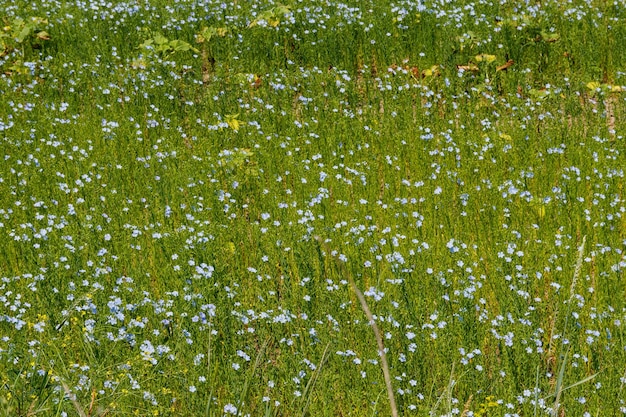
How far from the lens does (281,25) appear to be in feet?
32.6

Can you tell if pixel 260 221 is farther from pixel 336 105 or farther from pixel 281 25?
pixel 281 25

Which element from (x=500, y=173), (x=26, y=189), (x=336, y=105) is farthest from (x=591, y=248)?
(x=26, y=189)

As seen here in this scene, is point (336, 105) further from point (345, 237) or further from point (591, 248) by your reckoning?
point (591, 248)

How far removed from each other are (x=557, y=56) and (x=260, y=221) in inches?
180

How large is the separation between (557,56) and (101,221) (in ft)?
18.6

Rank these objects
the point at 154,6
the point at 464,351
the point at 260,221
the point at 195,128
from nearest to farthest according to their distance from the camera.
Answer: the point at 464,351
the point at 260,221
the point at 195,128
the point at 154,6

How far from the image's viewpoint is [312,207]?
22.2ft

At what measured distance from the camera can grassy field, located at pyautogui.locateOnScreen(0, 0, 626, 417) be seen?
4840mm

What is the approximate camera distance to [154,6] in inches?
421

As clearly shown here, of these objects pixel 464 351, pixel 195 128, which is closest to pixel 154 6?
pixel 195 128

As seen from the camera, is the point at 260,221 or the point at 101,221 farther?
the point at 260,221

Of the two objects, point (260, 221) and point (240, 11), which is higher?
point (240, 11)

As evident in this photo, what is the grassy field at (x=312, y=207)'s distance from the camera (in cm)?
484

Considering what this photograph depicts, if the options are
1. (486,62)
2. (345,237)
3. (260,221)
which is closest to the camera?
(345,237)
